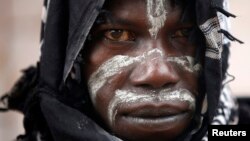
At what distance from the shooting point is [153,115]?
1.29 m

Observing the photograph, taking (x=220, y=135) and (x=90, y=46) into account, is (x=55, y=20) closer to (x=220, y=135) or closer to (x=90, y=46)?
(x=90, y=46)

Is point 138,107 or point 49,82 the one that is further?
point 49,82

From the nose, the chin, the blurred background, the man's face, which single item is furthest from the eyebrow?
the blurred background

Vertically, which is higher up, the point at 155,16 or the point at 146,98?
the point at 155,16

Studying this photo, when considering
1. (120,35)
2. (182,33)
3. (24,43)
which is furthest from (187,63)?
(24,43)

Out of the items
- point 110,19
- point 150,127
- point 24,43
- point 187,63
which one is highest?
point 110,19

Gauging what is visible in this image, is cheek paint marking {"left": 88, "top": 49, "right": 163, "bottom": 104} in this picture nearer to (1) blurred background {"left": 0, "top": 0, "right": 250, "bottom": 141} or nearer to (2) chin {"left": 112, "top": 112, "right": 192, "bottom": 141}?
(2) chin {"left": 112, "top": 112, "right": 192, "bottom": 141}

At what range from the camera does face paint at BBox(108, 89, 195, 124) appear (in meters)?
1.30

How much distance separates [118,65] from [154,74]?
111 millimetres

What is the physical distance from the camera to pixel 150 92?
1295 millimetres

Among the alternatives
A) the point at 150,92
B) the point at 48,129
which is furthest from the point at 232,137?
the point at 48,129

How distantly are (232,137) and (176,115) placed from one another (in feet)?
0.64

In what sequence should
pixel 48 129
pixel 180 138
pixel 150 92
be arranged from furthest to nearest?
pixel 48 129, pixel 180 138, pixel 150 92

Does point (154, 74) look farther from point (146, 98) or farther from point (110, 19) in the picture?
point (110, 19)
